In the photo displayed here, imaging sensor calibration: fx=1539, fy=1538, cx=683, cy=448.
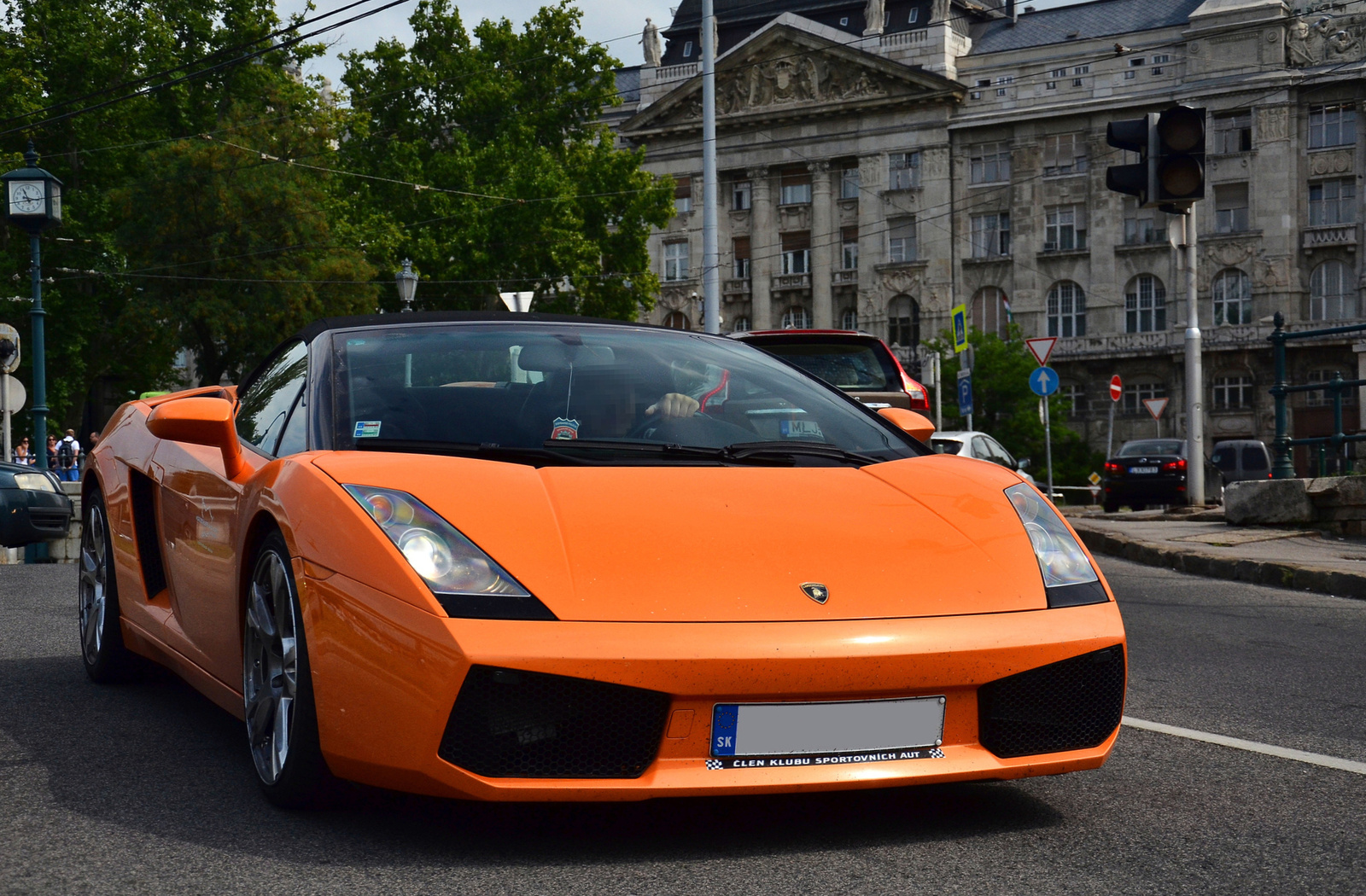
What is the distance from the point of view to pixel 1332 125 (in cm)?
5794

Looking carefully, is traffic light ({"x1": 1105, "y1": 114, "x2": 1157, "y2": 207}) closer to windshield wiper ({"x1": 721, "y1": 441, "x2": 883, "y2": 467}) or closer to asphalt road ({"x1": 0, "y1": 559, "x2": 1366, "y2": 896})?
asphalt road ({"x1": 0, "y1": 559, "x2": 1366, "y2": 896})

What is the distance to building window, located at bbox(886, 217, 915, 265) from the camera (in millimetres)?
65188

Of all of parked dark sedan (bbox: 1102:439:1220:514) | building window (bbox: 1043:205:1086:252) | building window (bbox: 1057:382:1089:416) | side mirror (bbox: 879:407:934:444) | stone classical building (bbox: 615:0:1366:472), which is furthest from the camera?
building window (bbox: 1043:205:1086:252)

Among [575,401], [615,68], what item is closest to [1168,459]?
[575,401]

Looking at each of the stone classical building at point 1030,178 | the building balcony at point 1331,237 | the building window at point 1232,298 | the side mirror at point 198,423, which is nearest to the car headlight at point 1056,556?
the side mirror at point 198,423

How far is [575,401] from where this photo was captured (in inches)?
166

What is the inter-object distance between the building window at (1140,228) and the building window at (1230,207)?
2182 millimetres

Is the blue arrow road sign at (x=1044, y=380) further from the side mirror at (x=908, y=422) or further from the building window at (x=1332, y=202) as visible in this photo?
the building window at (x=1332, y=202)

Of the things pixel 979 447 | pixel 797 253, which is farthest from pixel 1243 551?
pixel 797 253

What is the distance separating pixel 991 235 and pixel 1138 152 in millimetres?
53459

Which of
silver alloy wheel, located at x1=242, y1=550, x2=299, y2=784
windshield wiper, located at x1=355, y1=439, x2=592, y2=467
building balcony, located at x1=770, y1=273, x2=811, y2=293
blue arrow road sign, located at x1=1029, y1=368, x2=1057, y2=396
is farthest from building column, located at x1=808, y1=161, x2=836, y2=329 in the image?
silver alloy wheel, located at x1=242, y1=550, x2=299, y2=784

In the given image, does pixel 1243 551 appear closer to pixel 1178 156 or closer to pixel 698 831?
pixel 1178 156

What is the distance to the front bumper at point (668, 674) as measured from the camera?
10.1ft

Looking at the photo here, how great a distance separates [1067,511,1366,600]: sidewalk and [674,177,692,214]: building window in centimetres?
5443
